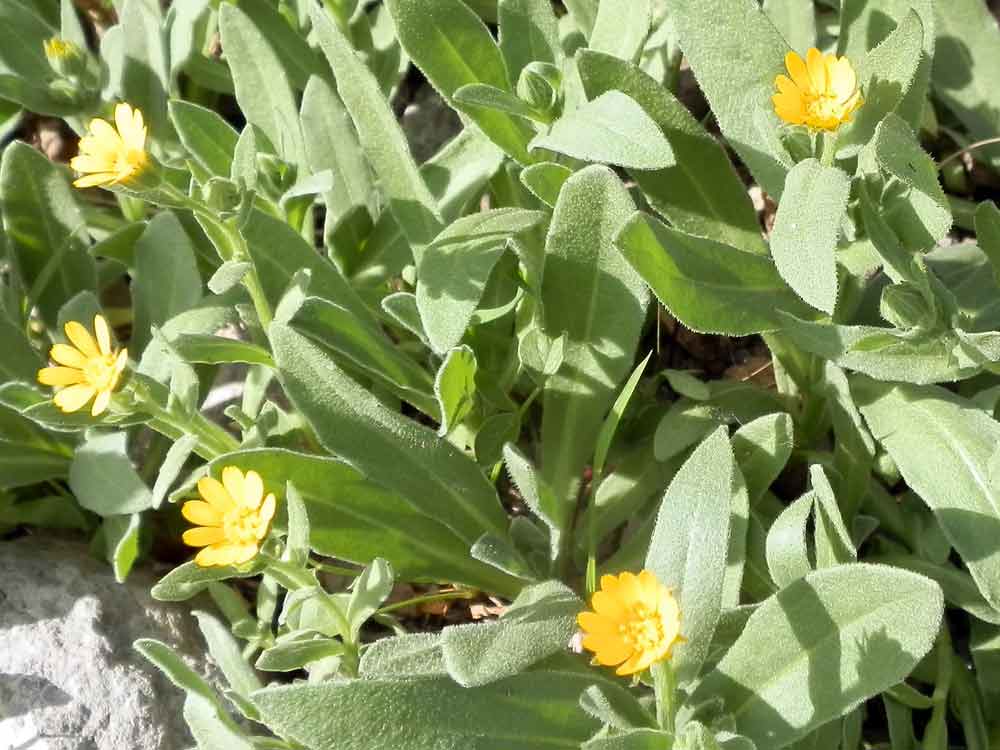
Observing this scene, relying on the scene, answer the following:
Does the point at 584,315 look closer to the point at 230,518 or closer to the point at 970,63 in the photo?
the point at 230,518

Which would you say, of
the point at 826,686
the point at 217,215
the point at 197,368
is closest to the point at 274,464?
the point at 217,215

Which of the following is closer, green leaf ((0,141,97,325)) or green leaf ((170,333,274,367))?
green leaf ((170,333,274,367))

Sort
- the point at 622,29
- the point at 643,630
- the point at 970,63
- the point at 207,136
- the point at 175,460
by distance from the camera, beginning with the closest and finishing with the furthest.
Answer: the point at 643,630, the point at 175,460, the point at 622,29, the point at 207,136, the point at 970,63

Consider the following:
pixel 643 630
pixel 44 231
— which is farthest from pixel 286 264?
pixel 643 630

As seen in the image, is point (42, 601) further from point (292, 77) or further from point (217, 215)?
point (292, 77)

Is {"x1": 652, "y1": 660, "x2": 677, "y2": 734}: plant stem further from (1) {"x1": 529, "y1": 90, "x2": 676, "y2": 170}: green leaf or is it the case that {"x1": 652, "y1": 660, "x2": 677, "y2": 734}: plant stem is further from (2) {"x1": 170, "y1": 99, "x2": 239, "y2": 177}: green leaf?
(2) {"x1": 170, "y1": 99, "x2": 239, "y2": 177}: green leaf

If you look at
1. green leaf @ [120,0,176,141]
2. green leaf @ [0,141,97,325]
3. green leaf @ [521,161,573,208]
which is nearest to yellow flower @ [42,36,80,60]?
green leaf @ [120,0,176,141]

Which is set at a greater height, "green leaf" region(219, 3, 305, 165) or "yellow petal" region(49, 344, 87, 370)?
"green leaf" region(219, 3, 305, 165)
